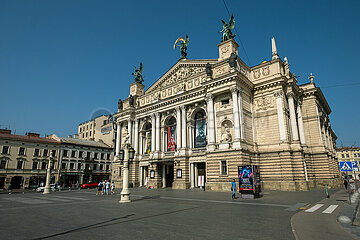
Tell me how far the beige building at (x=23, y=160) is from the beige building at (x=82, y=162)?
2170 mm

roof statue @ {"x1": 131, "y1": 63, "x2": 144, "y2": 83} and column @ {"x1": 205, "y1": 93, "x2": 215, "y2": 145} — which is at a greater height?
roof statue @ {"x1": 131, "y1": 63, "x2": 144, "y2": 83}

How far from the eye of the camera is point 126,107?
4834 cm

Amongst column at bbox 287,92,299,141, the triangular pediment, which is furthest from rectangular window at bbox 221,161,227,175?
the triangular pediment

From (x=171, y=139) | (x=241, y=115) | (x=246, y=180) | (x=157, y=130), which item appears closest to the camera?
(x=246, y=180)

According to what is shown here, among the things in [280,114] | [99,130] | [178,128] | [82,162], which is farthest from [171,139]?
[99,130]

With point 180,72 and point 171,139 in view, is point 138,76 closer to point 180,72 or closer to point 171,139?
point 180,72

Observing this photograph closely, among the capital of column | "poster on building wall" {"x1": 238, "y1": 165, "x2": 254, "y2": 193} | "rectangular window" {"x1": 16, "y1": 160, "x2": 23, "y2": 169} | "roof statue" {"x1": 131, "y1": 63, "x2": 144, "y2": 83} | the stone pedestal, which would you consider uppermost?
"roof statue" {"x1": 131, "y1": 63, "x2": 144, "y2": 83}

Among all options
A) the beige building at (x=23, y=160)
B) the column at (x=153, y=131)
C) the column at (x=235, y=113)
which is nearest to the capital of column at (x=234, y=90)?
the column at (x=235, y=113)

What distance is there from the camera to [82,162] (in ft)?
197

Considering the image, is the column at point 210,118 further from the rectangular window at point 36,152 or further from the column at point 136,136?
the rectangular window at point 36,152

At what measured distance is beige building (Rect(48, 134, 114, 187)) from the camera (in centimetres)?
5625

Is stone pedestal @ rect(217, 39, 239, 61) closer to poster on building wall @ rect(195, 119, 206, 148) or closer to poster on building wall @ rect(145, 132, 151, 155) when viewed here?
poster on building wall @ rect(195, 119, 206, 148)

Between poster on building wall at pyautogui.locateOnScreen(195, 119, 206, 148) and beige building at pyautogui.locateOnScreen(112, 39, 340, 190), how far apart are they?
16cm

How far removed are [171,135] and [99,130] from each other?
4479 cm
